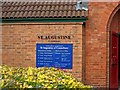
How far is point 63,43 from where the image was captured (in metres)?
12.0

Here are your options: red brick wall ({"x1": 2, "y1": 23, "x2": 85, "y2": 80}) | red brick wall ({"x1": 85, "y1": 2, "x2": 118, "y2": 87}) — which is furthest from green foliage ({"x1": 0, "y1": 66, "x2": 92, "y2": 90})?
red brick wall ({"x1": 85, "y1": 2, "x2": 118, "y2": 87})

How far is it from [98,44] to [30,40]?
2429 millimetres

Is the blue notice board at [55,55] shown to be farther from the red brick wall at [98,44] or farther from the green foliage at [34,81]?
the green foliage at [34,81]

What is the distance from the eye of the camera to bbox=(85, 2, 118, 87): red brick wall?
1229 cm

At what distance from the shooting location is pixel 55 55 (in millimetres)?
12102

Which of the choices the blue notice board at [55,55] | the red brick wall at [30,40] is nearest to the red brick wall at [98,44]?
the red brick wall at [30,40]

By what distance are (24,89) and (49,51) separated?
687 cm

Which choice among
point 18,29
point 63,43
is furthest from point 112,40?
point 18,29

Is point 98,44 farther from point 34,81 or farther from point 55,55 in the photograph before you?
point 34,81

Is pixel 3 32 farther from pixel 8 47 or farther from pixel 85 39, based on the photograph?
pixel 85 39

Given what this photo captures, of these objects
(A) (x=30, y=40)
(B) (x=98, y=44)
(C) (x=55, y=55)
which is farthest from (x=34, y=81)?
(B) (x=98, y=44)

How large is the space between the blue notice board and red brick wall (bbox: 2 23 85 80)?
0.47 feet

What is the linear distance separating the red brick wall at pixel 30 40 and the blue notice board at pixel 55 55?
14 cm

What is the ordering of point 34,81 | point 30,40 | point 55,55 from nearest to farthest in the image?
point 34,81 < point 55,55 < point 30,40
